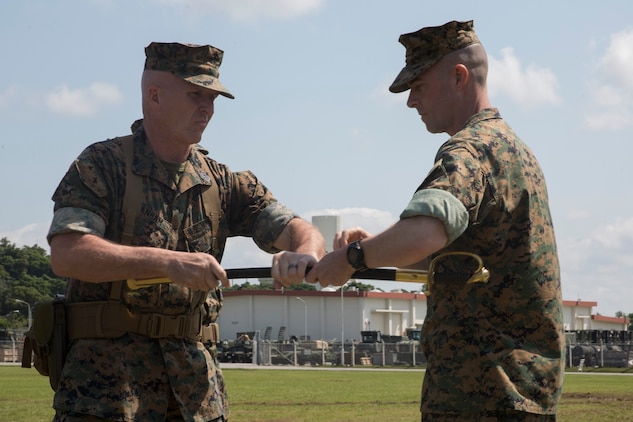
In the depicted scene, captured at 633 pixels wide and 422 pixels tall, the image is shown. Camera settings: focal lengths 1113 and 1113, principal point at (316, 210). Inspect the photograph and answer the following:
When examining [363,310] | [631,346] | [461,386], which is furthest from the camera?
[363,310]

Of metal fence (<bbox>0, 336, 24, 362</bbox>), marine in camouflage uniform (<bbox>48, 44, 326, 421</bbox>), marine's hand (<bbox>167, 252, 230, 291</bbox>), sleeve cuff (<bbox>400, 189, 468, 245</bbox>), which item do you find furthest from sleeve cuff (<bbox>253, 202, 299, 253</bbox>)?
metal fence (<bbox>0, 336, 24, 362</bbox>)

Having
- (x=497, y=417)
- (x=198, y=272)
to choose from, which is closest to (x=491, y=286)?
(x=497, y=417)

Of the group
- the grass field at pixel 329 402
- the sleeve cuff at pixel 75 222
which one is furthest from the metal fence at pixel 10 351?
the sleeve cuff at pixel 75 222

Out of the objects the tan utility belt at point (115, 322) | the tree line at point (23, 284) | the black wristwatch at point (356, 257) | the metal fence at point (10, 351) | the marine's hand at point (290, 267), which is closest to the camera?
the black wristwatch at point (356, 257)

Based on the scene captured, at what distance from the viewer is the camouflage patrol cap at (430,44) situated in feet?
16.8

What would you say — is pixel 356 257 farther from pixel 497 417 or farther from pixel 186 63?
pixel 186 63

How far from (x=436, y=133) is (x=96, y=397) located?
210 centimetres

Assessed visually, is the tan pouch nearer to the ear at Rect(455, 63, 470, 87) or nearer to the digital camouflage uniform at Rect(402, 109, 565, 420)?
the digital camouflage uniform at Rect(402, 109, 565, 420)

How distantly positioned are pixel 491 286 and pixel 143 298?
5.93ft

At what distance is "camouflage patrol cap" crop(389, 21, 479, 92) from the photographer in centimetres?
512

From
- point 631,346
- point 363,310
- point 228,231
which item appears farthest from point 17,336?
point 228,231

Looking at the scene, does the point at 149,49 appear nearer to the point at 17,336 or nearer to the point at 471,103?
the point at 471,103

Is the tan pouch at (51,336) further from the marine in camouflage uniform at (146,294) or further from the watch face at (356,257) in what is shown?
the watch face at (356,257)

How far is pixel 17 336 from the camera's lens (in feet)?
251
